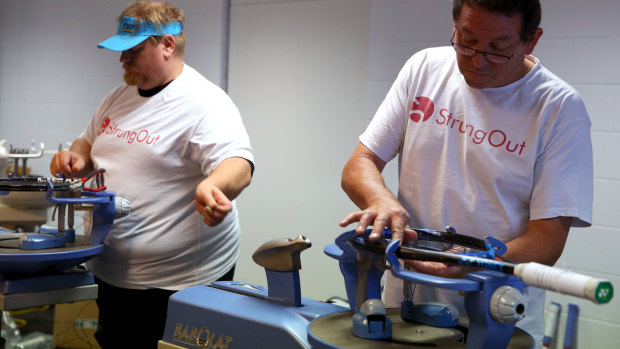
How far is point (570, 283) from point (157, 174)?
4.89ft

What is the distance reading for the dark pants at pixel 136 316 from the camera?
2104 mm

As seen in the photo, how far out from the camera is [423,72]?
162cm

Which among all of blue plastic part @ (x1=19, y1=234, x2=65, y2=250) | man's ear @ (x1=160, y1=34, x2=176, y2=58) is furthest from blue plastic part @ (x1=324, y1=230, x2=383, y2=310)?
man's ear @ (x1=160, y1=34, x2=176, y2=58)

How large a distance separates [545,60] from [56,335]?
2.82m

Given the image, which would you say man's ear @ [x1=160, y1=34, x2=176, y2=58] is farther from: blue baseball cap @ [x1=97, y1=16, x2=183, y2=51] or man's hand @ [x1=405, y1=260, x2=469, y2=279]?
man's hand @ [x1=405, y1=260, x2=469, y2=279]

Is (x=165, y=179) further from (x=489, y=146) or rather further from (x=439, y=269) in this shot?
(x=439, y=269)

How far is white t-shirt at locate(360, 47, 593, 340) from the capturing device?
4.74 ft

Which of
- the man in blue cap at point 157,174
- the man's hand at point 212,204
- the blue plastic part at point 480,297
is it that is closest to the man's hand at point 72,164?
the man in blue cap at point 157,174

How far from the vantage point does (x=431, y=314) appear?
1.17m

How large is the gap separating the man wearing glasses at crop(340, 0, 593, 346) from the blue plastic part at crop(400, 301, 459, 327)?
201mm

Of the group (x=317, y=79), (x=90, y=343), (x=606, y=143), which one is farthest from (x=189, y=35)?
(x=606, y=143)

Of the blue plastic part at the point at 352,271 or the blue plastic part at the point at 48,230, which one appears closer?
the blue plastic part at the point at 352,271

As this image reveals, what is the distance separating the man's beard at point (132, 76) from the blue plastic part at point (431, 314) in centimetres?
142

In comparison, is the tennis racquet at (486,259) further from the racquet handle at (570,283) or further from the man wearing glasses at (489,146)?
the man wearing glasses at (489,146)
